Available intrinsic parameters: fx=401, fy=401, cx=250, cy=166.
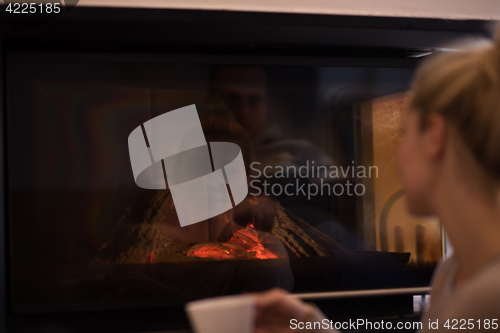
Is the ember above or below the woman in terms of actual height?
below

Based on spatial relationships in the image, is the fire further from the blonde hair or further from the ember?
the blonde hair

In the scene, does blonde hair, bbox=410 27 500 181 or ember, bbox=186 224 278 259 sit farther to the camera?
ember, bbox=186 224 278 259

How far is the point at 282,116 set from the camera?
925mm

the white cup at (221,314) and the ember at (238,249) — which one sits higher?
the white cup at (221,314)

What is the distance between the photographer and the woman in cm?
39

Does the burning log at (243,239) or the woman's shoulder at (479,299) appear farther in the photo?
the burning log at (243,239)

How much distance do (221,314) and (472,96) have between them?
0.31m

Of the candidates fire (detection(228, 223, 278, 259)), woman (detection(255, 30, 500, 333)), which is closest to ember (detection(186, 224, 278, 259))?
fire (detection(228, 223, 278, 259))

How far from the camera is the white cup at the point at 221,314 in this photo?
0.34 m

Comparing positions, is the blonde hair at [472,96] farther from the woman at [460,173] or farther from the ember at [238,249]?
the ember at [238,249]

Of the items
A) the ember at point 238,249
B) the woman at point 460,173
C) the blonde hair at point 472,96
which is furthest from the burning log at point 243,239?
the blonde hair at point 472,96

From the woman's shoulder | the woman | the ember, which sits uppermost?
the woman

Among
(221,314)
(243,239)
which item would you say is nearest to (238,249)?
(243,239)

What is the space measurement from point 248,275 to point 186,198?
22 centimetres
